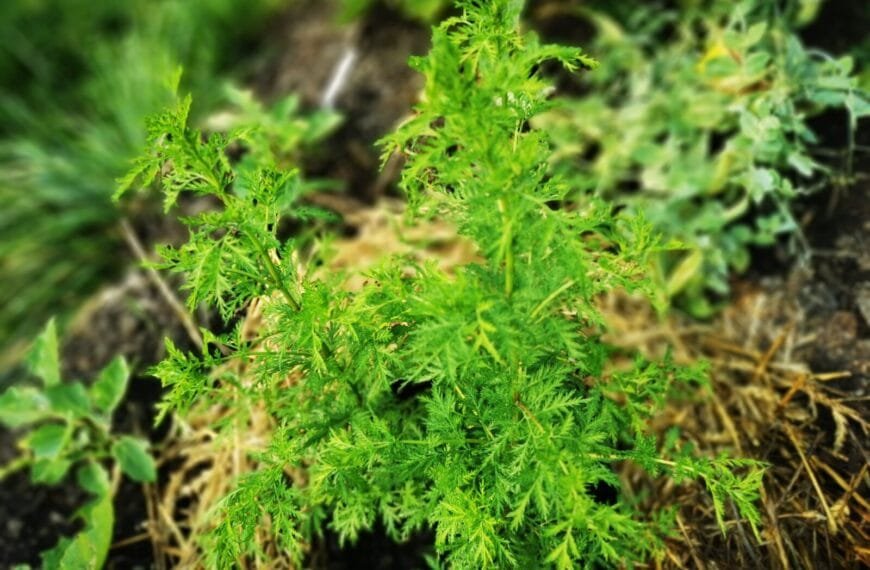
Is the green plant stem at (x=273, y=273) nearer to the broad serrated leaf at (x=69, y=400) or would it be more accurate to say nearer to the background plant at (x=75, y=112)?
the broad serrated leaf at (x=69, y=400)

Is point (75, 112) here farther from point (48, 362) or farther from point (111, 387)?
point (111, 387)

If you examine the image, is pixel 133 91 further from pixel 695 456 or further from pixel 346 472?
pixel 695 456

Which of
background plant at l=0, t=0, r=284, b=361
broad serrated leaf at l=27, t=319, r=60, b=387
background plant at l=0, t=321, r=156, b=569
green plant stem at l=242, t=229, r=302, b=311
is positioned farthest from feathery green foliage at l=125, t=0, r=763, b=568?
background plant at l=0, t=0, r=284, b=361

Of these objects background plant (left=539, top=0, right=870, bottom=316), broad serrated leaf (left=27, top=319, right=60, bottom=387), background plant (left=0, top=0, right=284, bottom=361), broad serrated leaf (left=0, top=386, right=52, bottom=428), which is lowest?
background plant (left=539, top=0, right=870, bottom=316)

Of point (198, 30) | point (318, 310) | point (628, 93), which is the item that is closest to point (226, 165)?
point (318, 310)

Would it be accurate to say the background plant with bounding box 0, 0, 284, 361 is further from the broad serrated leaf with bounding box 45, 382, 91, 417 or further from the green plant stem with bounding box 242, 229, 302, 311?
the green plant stem with bounding box 242, 229, 302, 311

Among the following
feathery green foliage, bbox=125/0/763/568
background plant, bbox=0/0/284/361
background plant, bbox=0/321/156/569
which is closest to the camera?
feathery green foliage, bbox=125/0/763/568
